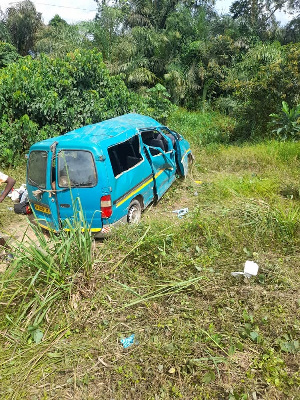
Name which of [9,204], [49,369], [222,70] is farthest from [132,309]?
[222,70]

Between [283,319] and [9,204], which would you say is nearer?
[283,319]

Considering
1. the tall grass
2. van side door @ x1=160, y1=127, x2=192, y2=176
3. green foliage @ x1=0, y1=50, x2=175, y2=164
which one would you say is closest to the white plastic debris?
the tall grass

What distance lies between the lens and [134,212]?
526 centimetres

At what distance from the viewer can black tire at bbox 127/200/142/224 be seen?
5059 mm

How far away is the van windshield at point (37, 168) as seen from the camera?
4.46m

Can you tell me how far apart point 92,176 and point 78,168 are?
9.5 inches

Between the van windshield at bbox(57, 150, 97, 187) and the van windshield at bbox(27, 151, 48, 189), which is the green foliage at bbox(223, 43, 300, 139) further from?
the van windshield at bbox(27, 151, 48, 189)

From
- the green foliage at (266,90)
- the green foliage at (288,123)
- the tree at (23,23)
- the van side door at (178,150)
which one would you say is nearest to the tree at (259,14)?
the green foliage at (266,90)

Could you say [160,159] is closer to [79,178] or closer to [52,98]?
[79,178]

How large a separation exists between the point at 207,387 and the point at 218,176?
5207mm

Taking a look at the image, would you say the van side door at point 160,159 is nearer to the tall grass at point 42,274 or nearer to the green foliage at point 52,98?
the green foliage at point 52,98

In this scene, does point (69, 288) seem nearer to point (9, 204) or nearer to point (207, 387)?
point (207, 387)

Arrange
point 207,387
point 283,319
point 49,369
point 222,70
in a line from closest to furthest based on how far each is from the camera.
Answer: point 207,387 → point 49,369 → point 283,319 → point 222,70

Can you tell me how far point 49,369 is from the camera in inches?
94.9
